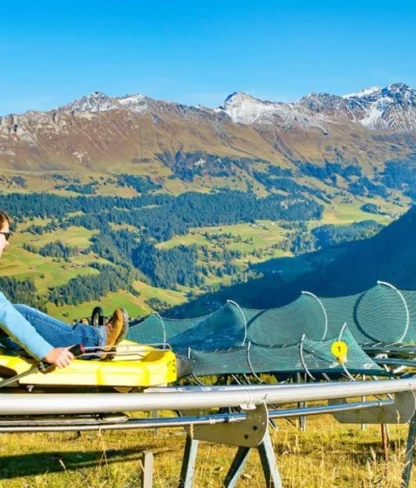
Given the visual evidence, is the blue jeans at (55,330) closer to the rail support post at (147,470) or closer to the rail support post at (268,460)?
the rail support post at (147,470)

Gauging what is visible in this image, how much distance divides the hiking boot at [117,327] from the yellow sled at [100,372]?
49 cm

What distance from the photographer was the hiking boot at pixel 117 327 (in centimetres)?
554

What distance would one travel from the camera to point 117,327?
18.2ft

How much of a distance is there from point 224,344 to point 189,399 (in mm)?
14171

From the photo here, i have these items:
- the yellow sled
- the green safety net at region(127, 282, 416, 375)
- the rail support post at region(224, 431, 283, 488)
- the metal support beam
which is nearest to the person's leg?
the yellow sled

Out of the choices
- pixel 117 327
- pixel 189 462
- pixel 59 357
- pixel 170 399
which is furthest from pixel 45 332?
pixel 170 399

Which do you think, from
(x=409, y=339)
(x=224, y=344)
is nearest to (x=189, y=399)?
(x=409, y=339)

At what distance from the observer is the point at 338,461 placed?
7.71 meters

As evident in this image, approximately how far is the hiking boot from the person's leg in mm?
232

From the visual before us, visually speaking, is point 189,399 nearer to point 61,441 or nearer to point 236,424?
point 236,424

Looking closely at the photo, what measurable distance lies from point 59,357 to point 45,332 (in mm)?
1108

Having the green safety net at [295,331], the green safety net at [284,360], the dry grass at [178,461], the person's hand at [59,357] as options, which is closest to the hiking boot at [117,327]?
the dry grass at [178,461]

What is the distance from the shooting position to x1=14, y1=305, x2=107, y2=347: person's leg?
515 cm

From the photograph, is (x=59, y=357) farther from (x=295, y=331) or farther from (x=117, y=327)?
(x=295, y=331)
